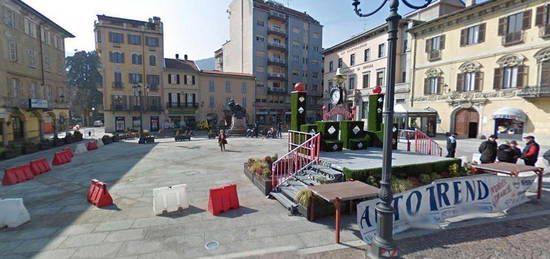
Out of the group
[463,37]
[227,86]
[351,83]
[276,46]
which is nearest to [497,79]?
[463,37]

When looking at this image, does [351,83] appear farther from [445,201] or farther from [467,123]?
[445,201]

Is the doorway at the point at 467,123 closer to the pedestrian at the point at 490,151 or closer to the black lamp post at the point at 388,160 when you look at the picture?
the pedestrian at the point at 490,151

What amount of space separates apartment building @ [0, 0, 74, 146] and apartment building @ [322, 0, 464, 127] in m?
35.2

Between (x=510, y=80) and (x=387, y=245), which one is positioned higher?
(x=510, y=80)

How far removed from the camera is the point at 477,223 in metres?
5.77

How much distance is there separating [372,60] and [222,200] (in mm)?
34683

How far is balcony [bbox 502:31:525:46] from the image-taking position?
66.5 ft

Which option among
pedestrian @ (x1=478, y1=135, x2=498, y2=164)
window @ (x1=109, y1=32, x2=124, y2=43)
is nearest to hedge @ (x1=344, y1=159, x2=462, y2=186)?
pedestrian @ (x1=478, y1=135, x2=498, y2=164)

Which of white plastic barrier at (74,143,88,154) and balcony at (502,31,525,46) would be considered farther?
balcony at (502,31,525,46)

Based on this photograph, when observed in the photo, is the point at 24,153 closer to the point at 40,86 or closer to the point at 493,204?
the point at 40,86

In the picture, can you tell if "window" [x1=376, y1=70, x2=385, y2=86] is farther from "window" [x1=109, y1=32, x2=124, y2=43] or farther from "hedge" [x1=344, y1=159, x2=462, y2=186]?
"window" [x1=109, y1=32, x2=124, y2=43]

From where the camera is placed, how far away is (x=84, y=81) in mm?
54625

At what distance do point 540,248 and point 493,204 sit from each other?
164 centimetres

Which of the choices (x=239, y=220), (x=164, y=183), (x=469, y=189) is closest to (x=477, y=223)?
(x=469, y=189)
